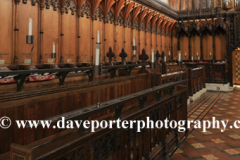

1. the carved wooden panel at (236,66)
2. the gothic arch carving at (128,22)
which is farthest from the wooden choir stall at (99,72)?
the carved wooden panel at (236,66)

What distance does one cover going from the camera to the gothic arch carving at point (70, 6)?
21.8 ft

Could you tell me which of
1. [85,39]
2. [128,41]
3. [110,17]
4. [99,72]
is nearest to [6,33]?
[85,39]

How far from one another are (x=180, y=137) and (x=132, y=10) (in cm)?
799

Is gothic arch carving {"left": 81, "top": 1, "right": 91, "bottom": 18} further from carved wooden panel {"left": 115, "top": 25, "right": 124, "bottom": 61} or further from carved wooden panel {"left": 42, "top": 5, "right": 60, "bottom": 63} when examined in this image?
carved wooden panel {"left": 115, "top": 25, "right": 124, "bottom": 61}

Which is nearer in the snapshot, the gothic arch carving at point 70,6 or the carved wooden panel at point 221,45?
the gothic arch carving at point 70,6

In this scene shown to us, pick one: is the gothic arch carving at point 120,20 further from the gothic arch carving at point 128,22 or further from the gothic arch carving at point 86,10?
the gothic arch carving at point 86,10

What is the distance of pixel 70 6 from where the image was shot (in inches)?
267

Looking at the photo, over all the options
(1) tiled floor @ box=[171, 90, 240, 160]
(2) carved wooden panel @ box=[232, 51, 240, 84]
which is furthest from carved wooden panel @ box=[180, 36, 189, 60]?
(1) tiled floor @ box=[171, 90, 240, 160]

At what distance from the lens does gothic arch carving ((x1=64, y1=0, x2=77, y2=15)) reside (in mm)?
6656

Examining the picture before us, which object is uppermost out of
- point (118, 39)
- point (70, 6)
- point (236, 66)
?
point (70, 6)

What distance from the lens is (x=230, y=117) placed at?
5.21 metres

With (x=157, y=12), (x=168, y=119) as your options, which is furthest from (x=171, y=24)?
(x=168, y=119)

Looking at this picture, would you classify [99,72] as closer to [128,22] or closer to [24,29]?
[24,29]

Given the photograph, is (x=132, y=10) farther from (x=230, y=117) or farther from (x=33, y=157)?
(x=33, y=157)
